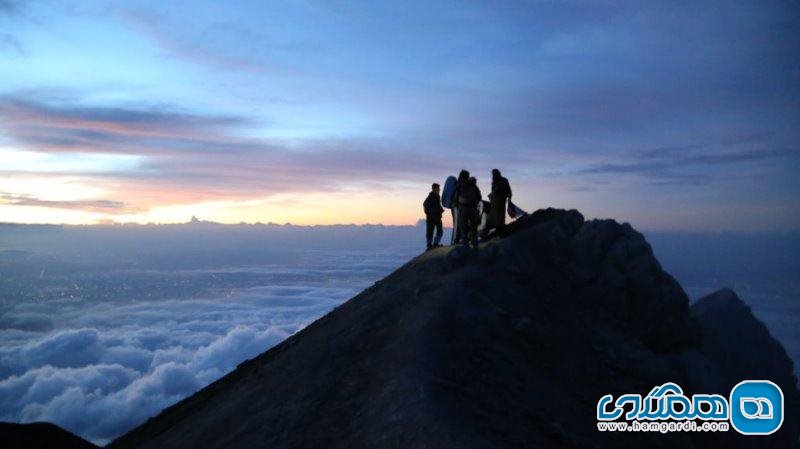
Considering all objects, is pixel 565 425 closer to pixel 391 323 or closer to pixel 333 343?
pixel 391 323

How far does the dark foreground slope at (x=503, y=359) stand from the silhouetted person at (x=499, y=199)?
87cm

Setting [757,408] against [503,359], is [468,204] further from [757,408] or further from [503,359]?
[757,408]

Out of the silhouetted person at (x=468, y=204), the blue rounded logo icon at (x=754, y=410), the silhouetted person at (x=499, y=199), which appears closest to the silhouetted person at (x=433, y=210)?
the silhouetted person at (x=499, y=199)

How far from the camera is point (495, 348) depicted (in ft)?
36.1

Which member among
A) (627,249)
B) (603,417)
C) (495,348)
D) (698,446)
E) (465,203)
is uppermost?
(465,203)

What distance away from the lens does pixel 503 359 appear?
10.7 metres

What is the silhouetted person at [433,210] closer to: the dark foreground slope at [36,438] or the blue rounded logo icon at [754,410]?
the blue rounded logo icon at [754,410]

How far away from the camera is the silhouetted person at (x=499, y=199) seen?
1989 cm

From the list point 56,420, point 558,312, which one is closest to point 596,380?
point 558,312

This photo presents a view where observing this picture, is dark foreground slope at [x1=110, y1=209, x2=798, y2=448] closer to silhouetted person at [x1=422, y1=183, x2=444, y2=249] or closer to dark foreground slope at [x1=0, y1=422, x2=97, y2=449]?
silhouetted person at [x1=422, y1=183, x2=444, y2=249]

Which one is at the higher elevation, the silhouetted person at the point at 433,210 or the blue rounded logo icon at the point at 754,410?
the silhouetted person at the point at 433,210

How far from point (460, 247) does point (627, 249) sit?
27.1 ft

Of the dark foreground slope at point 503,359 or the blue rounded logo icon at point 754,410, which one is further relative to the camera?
the blue rounded logo icon at point 754,410

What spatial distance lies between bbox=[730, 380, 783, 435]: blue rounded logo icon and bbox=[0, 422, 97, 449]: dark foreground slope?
37.4 metres
